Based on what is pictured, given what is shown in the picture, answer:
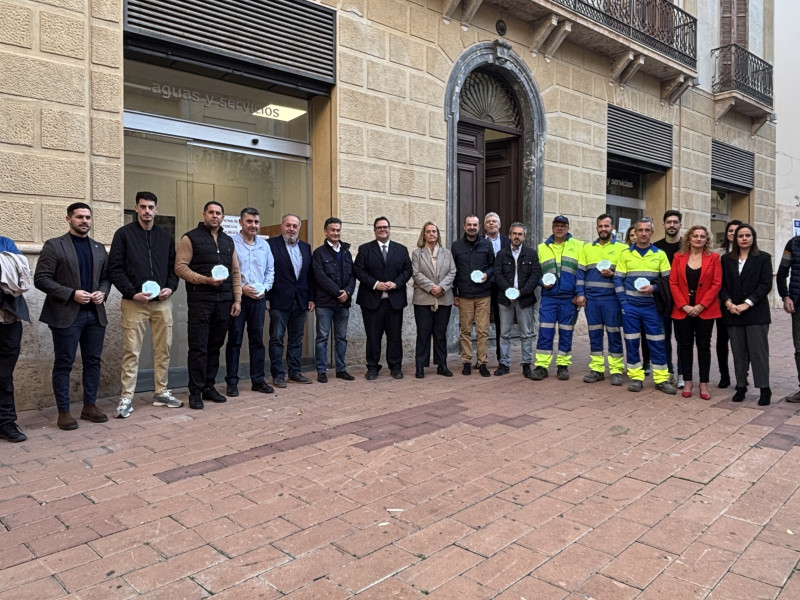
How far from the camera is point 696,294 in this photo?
6480 mm

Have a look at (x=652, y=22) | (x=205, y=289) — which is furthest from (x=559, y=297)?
(x=652, y=22)

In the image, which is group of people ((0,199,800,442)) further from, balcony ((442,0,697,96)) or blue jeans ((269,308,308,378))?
balcony ((442,0,697,96))

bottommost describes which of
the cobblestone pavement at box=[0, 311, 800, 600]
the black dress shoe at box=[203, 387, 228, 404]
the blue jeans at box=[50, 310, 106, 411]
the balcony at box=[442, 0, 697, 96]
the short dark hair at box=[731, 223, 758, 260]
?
the cobblestone pavement at box=[0, 311, 800, 600]

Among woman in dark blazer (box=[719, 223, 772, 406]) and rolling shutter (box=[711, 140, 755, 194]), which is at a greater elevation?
rolling shutter (box=[711, 140, 755, 194])

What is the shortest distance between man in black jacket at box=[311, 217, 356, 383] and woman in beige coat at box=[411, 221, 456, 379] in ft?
2.79

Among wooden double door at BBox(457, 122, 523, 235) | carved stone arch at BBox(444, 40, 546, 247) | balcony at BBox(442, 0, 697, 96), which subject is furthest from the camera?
wooden double door at BBox(457, 122, 523, 235)

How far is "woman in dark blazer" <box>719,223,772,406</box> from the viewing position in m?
6.26

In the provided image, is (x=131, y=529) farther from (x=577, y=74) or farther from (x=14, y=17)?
(x=577, y=74)

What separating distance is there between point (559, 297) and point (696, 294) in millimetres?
1635

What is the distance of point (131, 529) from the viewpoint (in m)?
3.32

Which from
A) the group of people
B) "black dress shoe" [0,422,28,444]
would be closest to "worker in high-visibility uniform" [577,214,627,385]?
the group of people

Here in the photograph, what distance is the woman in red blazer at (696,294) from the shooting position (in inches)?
252

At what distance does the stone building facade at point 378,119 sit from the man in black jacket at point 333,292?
793mm

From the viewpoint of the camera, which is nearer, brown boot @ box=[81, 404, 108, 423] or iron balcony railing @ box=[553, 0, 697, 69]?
brown boot @ box=[81, 404, 108, 423]
